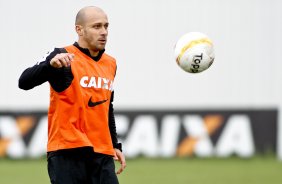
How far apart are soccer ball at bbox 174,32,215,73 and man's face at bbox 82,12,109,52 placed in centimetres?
75

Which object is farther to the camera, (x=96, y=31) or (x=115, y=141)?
(x=115, y=141)

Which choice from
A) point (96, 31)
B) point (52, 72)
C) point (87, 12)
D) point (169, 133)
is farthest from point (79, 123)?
point (169, 133)

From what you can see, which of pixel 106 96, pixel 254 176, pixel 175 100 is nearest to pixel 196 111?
pixel 175 100

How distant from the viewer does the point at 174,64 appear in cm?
1672

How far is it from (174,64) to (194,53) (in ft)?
32.9

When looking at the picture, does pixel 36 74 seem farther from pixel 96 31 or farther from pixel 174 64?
pixel 174 64

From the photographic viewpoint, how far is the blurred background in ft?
53.3

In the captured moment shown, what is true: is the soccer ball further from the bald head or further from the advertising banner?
the advertising banner

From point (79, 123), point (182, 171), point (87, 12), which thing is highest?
point (87, 12)

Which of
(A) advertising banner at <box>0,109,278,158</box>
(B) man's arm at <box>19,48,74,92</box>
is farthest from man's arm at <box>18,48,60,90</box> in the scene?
(A) advertising banner at <box>0,109,278,158</box>

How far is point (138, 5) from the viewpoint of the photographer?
55.2 ft

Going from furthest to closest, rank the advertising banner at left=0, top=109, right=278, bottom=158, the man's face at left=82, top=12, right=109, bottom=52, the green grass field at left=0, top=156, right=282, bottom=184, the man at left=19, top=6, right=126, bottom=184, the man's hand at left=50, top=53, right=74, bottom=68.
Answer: the advertising banner at left=0, top=109, right=278, bottom=158 → the green grass field at left=0, top=156, right=282, bottom=184 → the man's face at left=82, top=12, right=109, bottom=52 → the man at left=19, top=6, right=126, bottom=184 → the man's hand at left=50, top=53, right=74, bottom=68

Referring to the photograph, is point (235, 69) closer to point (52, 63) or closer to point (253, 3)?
point (253, 3)

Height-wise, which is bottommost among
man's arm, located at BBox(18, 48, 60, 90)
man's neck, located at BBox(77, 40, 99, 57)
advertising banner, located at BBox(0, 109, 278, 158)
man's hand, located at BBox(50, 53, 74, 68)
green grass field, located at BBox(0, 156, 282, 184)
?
green grass field, located at BBox(0, 156, 282, 184)
